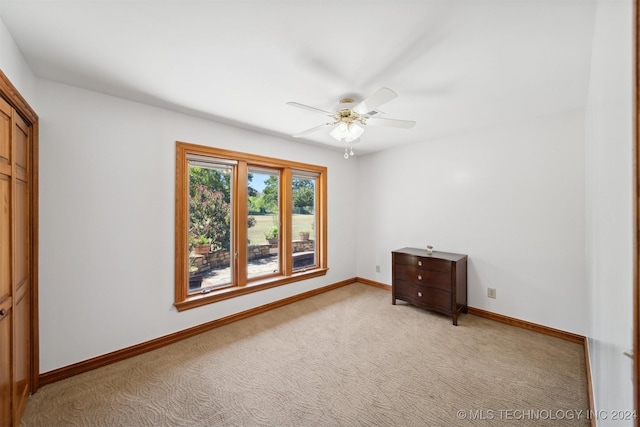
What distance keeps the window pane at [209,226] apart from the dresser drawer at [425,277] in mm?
2318

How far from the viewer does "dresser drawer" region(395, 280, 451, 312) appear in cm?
307

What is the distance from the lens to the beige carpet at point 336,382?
168 cm

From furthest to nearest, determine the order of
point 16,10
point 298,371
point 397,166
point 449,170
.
Answer: point 397,166, point 449,170, point 298,371, point 16,10

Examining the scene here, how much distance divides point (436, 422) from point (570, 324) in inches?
83.1

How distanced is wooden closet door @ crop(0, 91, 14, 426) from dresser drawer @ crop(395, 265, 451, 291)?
3602mm

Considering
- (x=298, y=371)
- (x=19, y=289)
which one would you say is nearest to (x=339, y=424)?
(x=298, y=371)

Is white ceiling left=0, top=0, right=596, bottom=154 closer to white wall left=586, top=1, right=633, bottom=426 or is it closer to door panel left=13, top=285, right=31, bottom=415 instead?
white wall left=586, top=1, right=633, bottom=426

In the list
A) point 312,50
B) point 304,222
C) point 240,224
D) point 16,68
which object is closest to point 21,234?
point 16,68


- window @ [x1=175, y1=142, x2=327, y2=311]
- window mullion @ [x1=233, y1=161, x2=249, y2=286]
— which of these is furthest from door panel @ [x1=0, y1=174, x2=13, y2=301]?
window mullion @ [x1=233, y1=161, x2=249, y2=286]

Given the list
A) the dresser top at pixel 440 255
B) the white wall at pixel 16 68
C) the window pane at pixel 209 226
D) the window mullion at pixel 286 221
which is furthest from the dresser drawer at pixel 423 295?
the white wall at pixel 16 68

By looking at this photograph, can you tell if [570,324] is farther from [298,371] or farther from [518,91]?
[298,371]

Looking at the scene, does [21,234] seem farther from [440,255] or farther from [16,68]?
[440,255]

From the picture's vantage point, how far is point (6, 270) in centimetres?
147

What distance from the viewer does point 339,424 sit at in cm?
162
